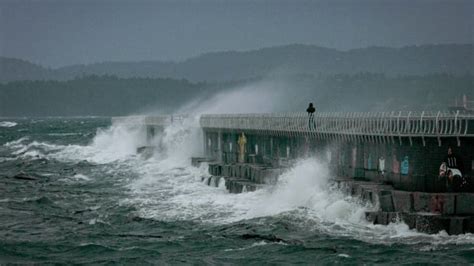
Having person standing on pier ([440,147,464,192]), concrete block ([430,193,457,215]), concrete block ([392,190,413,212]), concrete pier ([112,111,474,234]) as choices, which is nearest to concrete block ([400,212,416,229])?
concrete pier ([112,111,474,234])

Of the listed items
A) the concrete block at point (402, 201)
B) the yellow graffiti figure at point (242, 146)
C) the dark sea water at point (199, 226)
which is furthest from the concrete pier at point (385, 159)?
the yellow graffiti figure at point (242, 146)

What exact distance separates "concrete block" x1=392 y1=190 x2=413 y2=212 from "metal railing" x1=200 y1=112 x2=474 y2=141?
221cm

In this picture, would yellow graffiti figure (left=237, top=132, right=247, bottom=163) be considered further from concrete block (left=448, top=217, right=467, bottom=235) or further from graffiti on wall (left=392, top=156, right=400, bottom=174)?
A: concrete block (left=448, top=217, right=467, bottom=235)

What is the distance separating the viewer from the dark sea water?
22.2 metres

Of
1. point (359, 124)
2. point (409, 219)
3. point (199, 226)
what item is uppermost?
point (359, 124)

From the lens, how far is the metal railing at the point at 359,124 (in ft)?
87.6

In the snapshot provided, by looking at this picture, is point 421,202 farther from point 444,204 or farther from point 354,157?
point 354,157

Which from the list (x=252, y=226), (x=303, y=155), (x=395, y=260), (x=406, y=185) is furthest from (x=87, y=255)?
(x=303, y=155)

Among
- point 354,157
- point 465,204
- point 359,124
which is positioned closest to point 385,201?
point 465,204

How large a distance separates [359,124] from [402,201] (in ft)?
25.3

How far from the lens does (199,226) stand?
2694cm

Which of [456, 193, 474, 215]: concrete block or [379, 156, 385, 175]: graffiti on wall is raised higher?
[379, 156, 385, 175]: graffiti on wall

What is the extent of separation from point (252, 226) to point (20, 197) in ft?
46.9

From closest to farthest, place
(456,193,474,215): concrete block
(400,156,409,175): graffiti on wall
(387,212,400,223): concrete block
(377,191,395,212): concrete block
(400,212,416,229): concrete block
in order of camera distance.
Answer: (400,212,416,229): concrete block, (456,193,474,215): concrete block, (387,212,400,223): concrete block, (377,191,395,212): concrete block, (400,156,409,175): graffiti on wall
